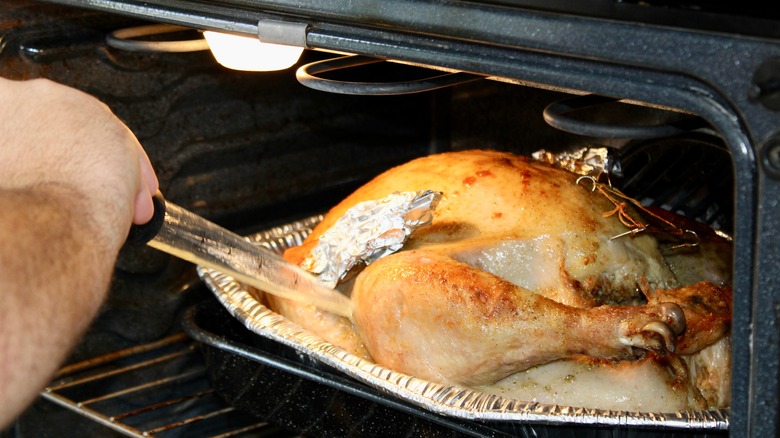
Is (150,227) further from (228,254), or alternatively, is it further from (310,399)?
(310,399)

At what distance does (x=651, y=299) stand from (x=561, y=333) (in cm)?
13

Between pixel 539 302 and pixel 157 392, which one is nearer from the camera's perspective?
pixel 539 302

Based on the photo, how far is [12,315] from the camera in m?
0.89

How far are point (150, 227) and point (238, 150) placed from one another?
2.24 feet

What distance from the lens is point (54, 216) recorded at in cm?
96

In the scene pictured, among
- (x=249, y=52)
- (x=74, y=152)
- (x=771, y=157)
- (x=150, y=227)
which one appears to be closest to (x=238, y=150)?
(x=249, y=52)

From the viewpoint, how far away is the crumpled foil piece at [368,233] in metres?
1.48

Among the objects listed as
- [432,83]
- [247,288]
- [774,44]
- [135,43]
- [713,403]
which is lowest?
[247,288]

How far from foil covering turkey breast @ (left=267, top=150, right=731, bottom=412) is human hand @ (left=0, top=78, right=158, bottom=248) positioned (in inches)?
17.2

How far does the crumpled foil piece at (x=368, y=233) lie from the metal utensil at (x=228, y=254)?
28mm

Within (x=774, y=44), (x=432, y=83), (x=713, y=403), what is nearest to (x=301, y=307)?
(x=432, y=83)

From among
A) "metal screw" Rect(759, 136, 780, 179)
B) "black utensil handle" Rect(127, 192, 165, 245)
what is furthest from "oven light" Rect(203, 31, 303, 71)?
"metal screw" Rect(759, 136, 780, 179)

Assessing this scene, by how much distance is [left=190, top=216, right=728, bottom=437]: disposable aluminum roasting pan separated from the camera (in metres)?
1.19

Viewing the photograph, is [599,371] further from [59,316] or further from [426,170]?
[59,316]
